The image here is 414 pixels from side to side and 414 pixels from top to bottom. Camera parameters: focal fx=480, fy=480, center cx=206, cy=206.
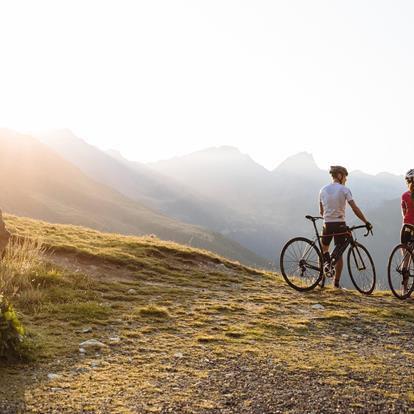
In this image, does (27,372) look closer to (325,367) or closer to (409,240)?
(325,367)

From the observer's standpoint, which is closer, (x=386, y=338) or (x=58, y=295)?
(x=386, y=338)

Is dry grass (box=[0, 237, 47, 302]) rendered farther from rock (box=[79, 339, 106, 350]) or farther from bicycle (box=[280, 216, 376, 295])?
bicycle (box=[280, 216, 376, 295])

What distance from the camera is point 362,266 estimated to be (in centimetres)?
1368

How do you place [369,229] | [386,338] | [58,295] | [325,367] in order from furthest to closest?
[369,229] → [58,295] → [386,338] → [325,367]

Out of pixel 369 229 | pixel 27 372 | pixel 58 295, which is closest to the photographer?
pixel 27 372

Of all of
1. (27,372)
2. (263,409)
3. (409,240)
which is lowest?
(27,372)

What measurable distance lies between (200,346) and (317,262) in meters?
6.69

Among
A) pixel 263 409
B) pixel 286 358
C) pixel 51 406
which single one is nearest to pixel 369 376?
pixel 286 358

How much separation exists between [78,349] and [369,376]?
4168 millimetres

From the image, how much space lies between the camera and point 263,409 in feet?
Answer: 17.2

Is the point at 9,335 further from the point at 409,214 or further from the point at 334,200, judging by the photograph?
the point at 409,214

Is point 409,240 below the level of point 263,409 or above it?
above

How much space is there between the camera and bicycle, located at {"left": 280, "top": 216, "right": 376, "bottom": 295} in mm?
13367

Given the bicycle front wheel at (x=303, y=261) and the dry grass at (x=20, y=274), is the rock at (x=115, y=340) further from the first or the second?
the bicycle front wheel at (x=303, y=261)
